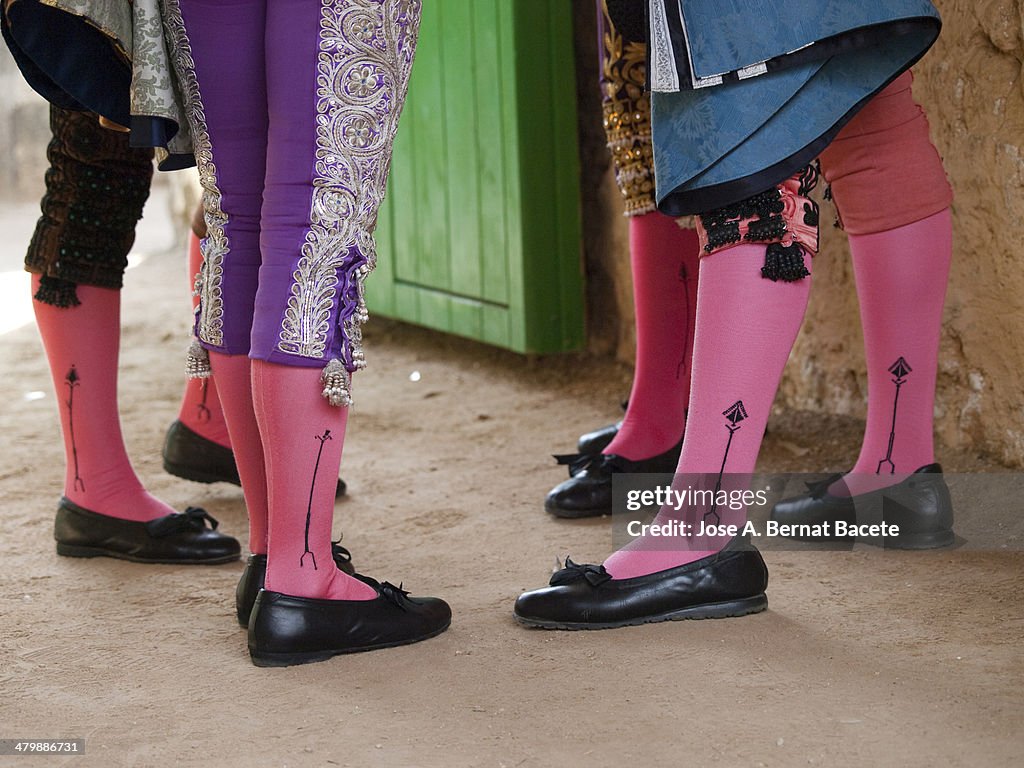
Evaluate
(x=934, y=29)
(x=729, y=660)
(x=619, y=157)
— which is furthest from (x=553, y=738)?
(x=619, y=157)

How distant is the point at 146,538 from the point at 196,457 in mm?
303

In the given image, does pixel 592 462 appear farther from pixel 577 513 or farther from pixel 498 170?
pixel 498 170

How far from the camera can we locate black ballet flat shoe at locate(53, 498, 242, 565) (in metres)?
1.85

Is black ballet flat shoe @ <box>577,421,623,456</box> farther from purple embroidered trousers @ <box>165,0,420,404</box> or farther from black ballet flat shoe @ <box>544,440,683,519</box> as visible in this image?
purple embroidered trousers @ <box>165,0,420,404</box>

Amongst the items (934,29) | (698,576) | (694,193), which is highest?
(934,29)

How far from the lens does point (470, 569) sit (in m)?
1.80

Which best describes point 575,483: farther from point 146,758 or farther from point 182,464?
point 146,758

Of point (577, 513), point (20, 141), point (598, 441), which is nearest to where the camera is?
point (577, 513)

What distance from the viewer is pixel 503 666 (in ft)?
4.67

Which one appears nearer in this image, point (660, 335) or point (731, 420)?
point (731, 420)

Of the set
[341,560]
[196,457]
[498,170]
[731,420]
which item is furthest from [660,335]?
[498,170]

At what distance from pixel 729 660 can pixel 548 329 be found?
1.69 m

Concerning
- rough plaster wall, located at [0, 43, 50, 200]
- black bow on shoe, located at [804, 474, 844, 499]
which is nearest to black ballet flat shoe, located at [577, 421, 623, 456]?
black bow on shoe, located at [804, 474, 844, 499]

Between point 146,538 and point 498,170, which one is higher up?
point 498,170
